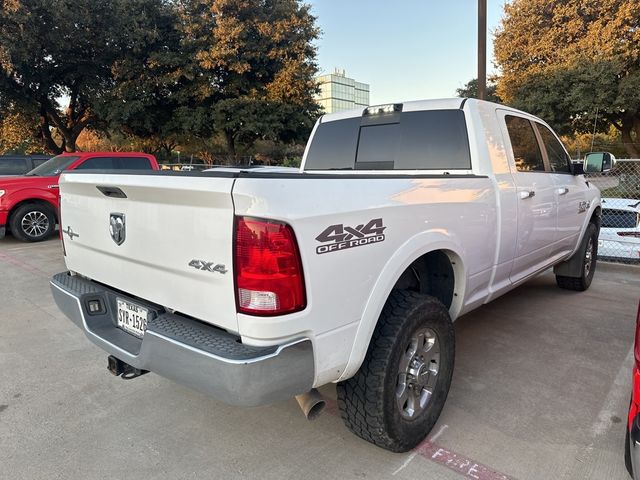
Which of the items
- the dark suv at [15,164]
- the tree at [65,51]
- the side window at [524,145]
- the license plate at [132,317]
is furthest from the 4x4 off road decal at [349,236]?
the tree at [65,51]

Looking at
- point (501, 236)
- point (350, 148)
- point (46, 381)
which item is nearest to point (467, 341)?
point (501, 236)

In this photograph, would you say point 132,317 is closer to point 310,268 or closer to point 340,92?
point 310,268

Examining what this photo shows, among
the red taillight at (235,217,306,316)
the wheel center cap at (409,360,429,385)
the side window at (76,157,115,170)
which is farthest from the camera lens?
the side window at (76,157,115,170)

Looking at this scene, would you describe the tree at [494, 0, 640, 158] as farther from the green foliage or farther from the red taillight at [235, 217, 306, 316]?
the red taillight at [235, 217, 306, 316]

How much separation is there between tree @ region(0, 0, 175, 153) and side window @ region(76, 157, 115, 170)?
29.9ft

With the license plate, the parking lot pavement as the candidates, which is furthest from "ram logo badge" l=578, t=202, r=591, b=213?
the license plate

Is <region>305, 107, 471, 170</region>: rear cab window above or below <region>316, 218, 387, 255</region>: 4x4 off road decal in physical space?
above

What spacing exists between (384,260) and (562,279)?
13.7 ft

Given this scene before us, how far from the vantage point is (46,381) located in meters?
3.27

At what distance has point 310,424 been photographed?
2.74 meters

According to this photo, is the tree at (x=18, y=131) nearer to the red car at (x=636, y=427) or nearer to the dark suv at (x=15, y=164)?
the dark suv at (x=15, y=164)

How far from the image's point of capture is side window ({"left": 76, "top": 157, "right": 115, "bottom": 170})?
30.3 ft

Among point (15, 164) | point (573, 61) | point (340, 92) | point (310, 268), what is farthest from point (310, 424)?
point (340, 92)

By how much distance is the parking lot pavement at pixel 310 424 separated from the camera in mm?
2330
